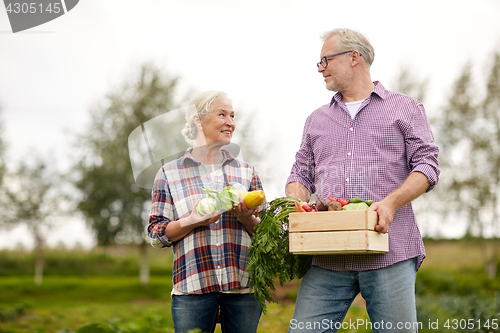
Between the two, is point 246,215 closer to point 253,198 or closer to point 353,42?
point 253,198

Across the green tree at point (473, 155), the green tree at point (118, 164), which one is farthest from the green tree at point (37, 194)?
the green tree at point (473, 155)

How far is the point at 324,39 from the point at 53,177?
1688 cm

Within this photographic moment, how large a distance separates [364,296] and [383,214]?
68cm

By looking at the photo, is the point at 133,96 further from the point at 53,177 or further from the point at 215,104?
the point at 215,104

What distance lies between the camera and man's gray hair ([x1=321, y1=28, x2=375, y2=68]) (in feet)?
11.0

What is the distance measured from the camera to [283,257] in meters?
3.07

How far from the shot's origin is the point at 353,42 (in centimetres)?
335

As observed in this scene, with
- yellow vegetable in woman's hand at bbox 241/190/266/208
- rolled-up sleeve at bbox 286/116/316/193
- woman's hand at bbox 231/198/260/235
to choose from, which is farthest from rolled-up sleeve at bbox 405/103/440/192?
woman's hand at bbox 231/198/260/235

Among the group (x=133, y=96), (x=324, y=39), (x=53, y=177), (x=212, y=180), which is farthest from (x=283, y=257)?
(x=53, y=177)

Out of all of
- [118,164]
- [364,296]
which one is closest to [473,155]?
[118,164]

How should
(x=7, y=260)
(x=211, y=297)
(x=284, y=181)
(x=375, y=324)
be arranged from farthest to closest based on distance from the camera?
(x=7, y=260), (x=284, y=181), (x=211, y=297), (x=375, y=324)

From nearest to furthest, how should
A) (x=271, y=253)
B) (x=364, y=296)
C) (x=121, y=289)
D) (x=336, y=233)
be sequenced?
(x=336, y=233)
(x=271, y=253)
(x=364, y=296)
(x=121, y=289)

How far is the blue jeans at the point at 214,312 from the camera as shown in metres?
3.23

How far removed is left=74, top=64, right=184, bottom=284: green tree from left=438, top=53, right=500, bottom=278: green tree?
415 inches
